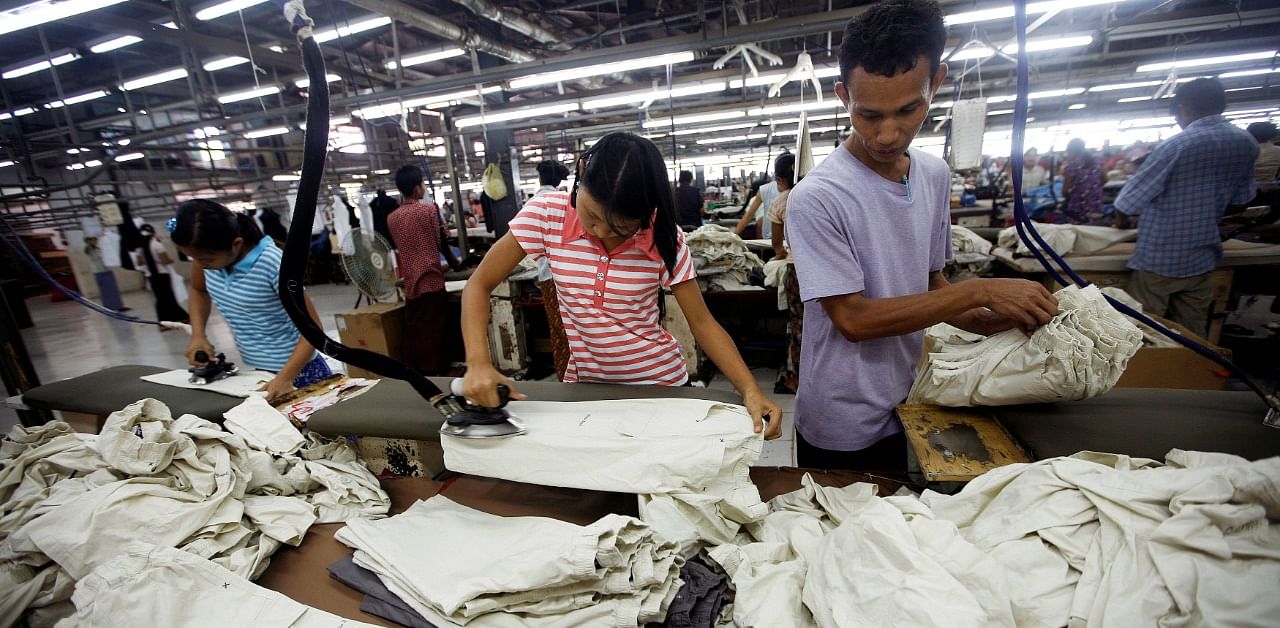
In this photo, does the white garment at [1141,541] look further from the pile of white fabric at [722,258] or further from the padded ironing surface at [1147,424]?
the pile of white fabric at [722,258]

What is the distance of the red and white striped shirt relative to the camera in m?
1.43

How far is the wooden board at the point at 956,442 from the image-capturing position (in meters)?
0.99

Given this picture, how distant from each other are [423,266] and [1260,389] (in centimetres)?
455

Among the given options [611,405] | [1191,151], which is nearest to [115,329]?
[611,405]

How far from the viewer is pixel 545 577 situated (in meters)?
0.79

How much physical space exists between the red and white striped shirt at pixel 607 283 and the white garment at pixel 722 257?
263 cm

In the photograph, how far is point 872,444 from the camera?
4.22ft

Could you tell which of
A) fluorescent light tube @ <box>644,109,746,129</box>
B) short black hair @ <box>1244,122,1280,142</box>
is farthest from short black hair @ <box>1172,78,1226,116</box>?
fluorescent light tube @ <box>644,109,746,129</box>

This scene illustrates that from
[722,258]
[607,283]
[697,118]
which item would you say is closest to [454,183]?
[722,258]

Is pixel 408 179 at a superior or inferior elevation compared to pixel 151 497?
superior

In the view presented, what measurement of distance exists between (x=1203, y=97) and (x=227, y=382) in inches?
193

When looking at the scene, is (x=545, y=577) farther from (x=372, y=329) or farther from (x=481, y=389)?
(x=372, y=329)

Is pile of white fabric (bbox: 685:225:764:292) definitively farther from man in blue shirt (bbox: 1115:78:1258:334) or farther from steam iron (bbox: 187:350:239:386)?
steam iron (bbox: 187:350:239:386)

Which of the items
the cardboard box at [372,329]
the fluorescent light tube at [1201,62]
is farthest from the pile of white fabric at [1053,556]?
the fluorescent light tube at [1201,62]
